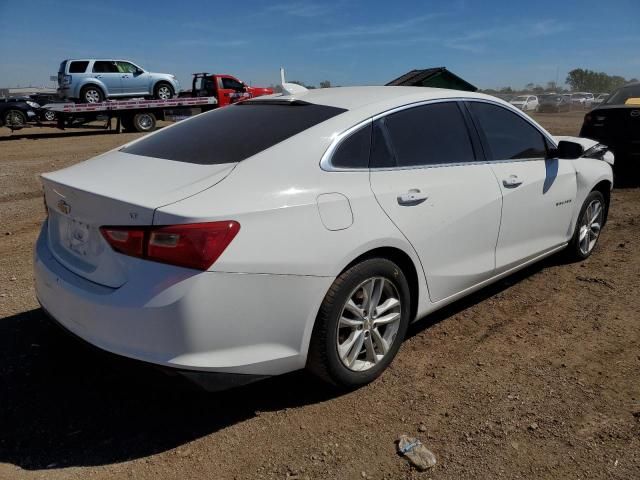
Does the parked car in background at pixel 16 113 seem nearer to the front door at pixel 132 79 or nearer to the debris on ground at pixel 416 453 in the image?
the front door at pixel 132 79

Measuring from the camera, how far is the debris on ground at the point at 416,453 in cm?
236

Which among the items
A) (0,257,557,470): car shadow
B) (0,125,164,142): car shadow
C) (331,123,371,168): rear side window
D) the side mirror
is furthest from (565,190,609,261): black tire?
(0,125,164,142): car shadow

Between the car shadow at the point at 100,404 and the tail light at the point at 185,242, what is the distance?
0.49 m

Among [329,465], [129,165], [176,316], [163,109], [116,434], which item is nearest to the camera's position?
[176,316]

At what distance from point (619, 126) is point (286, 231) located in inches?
309

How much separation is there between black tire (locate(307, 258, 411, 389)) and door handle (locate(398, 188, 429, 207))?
1.12 ft

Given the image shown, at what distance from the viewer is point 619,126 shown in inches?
325

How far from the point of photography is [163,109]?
64.4ft

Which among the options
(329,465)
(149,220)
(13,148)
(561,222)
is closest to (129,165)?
(149,220)

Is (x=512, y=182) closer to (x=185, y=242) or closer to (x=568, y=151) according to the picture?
(x=568, y=151)

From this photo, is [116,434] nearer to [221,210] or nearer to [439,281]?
[221,210]

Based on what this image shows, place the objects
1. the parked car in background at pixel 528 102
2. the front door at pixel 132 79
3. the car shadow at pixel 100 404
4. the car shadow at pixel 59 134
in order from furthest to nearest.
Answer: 1. the parked car in background at pixel 528 102
2. the front door at pixel 132 79
3. the car shadow at pixel 59 134
4. the car shadow at pixel 100 404

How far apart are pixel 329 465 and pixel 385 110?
6.30 ft

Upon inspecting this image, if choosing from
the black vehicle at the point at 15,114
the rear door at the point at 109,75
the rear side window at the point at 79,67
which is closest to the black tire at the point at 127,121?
the rear door at the point at 109,75
